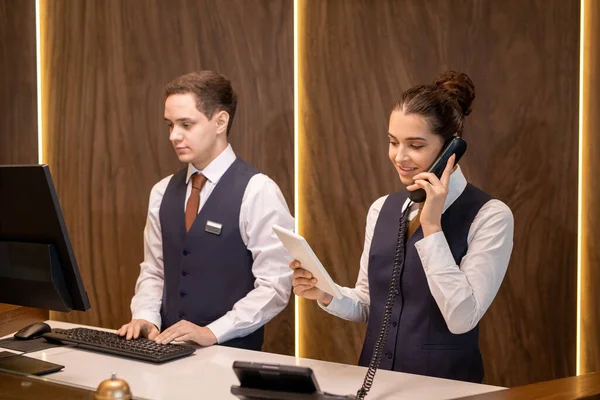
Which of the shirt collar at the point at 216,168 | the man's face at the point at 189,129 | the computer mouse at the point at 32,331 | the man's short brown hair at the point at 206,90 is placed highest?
the man's short brown hair at the point at 206,90

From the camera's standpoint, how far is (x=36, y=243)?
Answer: 205 centimetres

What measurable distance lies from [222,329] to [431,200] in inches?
37.4

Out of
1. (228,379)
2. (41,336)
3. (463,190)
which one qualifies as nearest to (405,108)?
(463,190)

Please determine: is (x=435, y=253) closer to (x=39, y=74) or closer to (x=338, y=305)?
(x=338, y=305)

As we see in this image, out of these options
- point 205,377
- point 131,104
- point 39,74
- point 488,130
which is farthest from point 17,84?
point 205,377

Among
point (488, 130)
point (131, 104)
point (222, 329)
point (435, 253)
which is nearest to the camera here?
point (435, 253)

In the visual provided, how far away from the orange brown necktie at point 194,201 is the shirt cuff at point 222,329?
0.45 metres

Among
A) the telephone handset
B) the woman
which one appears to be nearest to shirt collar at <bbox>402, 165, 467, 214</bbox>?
the woman

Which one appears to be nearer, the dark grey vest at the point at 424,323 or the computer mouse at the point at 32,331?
the dark grey vest at the point at 424,323

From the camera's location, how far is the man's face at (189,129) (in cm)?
294

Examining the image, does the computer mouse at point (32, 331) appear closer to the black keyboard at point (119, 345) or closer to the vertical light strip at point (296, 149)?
the black keyboard at point (119, 345)

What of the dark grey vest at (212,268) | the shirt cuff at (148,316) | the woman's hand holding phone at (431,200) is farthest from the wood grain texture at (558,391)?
the shirt cuff at (148,316)

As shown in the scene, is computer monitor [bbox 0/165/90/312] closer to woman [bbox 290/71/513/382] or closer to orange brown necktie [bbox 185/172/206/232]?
woman [bbox 290/71/513/382]

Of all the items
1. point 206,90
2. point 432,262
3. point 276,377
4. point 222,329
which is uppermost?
point 206,90
